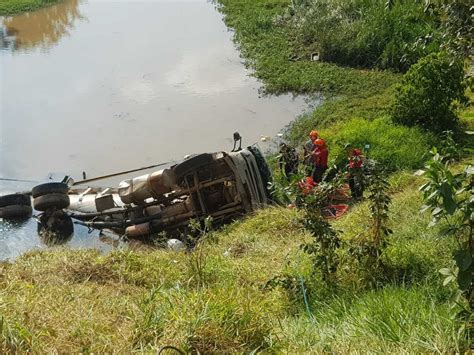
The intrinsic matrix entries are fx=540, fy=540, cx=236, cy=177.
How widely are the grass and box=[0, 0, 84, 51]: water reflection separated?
20882mm

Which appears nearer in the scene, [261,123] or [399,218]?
[399,218]

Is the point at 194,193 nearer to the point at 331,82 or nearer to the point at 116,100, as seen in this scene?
the point at 331,82

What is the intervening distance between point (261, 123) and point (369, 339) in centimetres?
1184

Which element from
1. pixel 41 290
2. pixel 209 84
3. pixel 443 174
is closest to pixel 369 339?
pixel 443 174

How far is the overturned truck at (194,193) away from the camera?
9.49 m

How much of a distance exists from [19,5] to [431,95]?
25.8 m

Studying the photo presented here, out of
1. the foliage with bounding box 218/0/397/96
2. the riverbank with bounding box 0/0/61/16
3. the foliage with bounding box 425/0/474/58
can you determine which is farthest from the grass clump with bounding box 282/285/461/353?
the riverbank with bounding box 0/0/61/16

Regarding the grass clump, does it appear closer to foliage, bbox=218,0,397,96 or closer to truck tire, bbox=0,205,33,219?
truck tire, bbox=0,205,33,219

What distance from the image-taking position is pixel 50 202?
34.7 ft

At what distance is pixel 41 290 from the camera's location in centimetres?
482

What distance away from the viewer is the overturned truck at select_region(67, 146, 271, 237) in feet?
31.1

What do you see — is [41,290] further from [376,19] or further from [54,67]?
[54,67]

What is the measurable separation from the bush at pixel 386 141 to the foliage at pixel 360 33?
504 cm

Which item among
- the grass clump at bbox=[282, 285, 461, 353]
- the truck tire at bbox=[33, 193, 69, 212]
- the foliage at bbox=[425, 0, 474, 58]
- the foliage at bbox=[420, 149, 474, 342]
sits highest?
the foliage at bbox=[425, 0, 474, 58]
